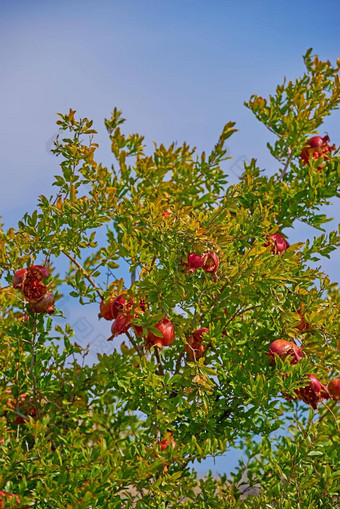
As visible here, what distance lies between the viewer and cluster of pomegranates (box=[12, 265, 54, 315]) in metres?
3.09

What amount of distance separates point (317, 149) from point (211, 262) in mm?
1687

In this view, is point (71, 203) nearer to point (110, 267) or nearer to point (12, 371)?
point (110, 267)

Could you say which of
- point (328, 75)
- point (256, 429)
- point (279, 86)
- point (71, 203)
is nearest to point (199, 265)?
point (71, 203)

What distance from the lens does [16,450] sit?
2.68m

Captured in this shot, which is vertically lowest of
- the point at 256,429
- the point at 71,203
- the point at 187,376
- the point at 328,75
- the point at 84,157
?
the point at 256,429

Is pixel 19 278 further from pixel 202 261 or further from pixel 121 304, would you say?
pixel 202 261

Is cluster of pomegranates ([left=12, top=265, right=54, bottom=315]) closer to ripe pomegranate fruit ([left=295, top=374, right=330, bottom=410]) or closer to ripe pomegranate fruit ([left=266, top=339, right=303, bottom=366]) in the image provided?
ripe pomegranate fruit ([left=266, top=339, right=303, bottom=366])

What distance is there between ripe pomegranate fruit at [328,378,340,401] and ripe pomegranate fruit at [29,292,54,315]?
1.63m

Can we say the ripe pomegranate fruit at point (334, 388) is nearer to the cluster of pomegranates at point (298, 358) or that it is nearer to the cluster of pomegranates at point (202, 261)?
the cluster of pomegranates at point (298, 358)

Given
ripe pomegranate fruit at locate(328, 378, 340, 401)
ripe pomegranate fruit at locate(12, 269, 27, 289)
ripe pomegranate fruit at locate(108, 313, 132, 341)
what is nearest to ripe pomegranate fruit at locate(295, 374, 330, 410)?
ripe pomegranate fruit at locate(328, 378, 340, 401)

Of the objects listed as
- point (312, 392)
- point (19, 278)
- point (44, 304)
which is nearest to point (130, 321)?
point (44, 304)

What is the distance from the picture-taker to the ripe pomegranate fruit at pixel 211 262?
2750mm

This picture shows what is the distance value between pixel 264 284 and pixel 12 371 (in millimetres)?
1707

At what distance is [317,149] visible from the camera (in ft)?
13.0
